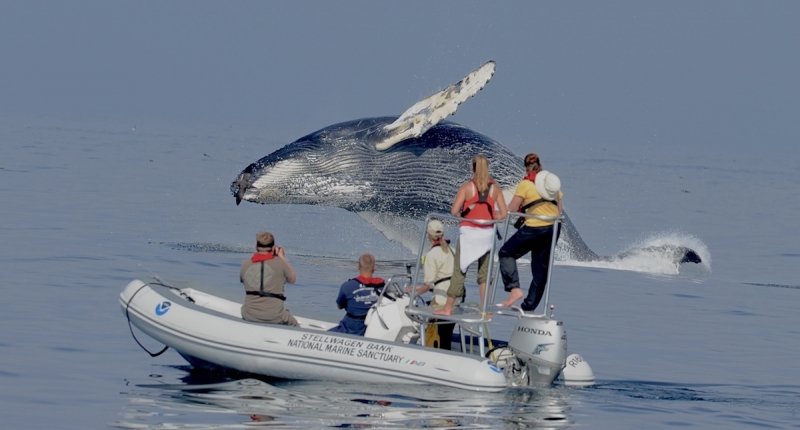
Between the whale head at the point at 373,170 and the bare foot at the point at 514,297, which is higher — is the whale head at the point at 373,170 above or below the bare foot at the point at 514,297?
above

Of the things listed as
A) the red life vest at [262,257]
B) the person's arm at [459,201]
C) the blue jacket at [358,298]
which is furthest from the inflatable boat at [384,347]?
the red life vest at [262,257]

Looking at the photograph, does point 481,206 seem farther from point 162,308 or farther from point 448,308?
point 162,308

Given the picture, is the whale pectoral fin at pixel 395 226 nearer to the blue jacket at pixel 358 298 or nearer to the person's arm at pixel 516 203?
the blue jacket at pixel 358 298

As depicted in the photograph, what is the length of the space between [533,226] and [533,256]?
0.40 meters

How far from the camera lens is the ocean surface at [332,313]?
10289 mm

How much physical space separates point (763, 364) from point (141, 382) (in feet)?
22.8

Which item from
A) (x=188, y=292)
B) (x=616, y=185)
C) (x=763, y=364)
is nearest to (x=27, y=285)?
(x=188, y=292)

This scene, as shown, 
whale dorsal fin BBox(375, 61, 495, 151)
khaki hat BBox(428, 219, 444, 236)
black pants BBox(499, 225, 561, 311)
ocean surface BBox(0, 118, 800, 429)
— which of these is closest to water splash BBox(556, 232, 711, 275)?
ocean surface BBox(0, 118, 800, 429)

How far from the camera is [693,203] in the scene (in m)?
43.0

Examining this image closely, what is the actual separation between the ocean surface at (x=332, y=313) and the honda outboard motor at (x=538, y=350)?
0.16m

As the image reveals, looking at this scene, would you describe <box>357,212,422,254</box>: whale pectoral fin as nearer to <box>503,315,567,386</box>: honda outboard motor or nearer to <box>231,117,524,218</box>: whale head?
<box>231,117,524,218</box>: whale head

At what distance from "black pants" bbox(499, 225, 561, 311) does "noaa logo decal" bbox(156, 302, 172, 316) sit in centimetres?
325

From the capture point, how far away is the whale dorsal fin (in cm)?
1819

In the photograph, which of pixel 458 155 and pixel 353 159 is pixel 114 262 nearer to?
pixel 353 159
